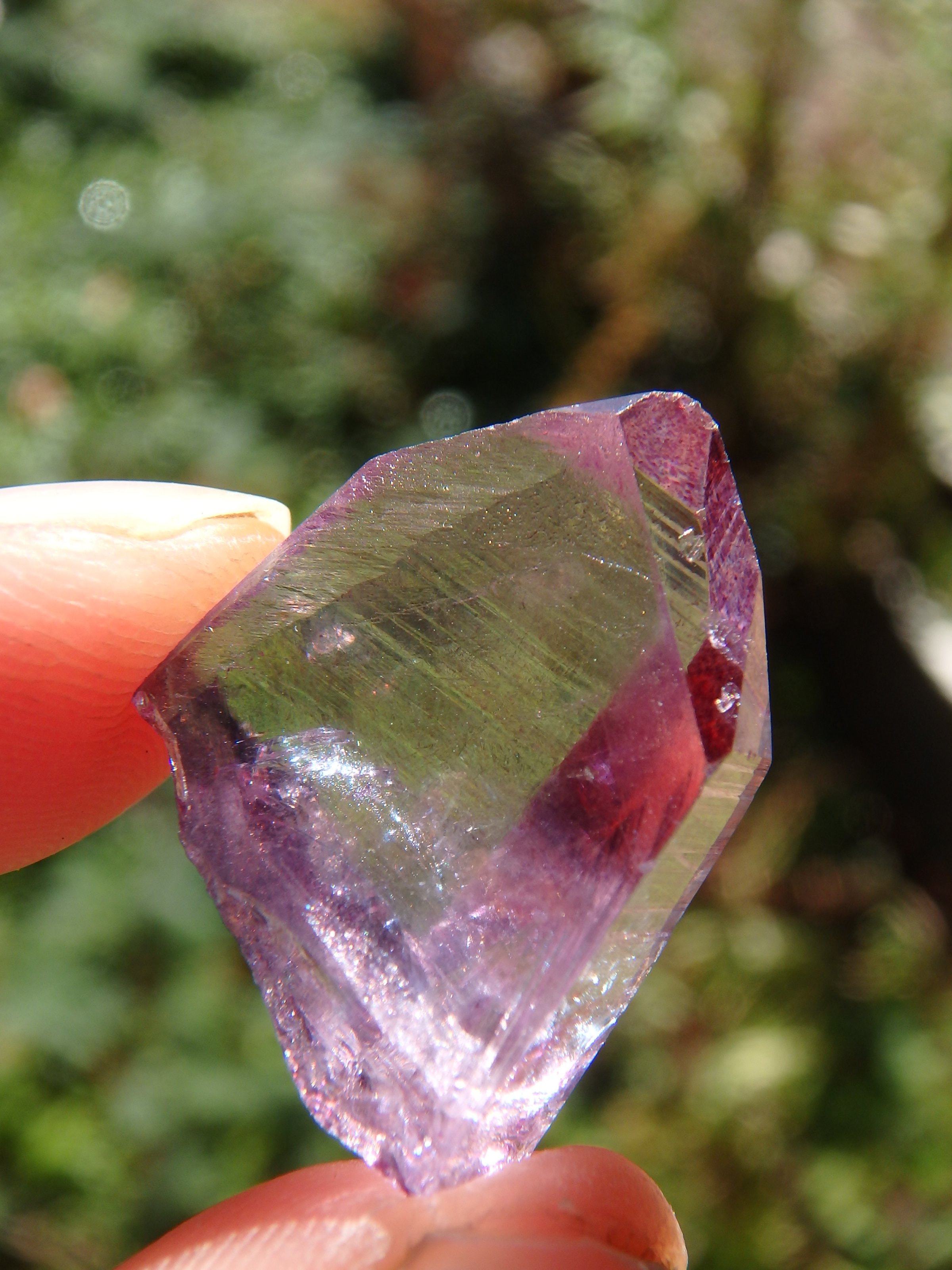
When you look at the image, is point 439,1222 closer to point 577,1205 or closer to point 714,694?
point 577,1205

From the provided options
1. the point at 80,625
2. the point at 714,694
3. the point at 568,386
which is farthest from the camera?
the point at 568,386

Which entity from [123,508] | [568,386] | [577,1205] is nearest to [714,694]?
[577,1205]

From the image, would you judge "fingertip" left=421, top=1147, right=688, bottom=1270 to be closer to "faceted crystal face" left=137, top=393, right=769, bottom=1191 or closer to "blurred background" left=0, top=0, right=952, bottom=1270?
"faceted crystal face" left=137, top=393, right=769, bottom=1191

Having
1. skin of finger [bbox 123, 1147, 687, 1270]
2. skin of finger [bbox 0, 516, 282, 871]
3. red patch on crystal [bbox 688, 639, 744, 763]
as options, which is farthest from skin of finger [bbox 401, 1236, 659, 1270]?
skin of finger [bbox 0, 516, 282, 871]

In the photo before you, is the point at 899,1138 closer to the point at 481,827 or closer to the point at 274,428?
the point at 481,827

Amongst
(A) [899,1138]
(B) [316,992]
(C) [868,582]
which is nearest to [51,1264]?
(B) [316,992]

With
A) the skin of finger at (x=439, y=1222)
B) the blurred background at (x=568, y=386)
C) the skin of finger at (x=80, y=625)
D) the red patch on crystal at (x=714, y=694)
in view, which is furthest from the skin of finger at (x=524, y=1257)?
the blurred background at (x=568, y=386)
